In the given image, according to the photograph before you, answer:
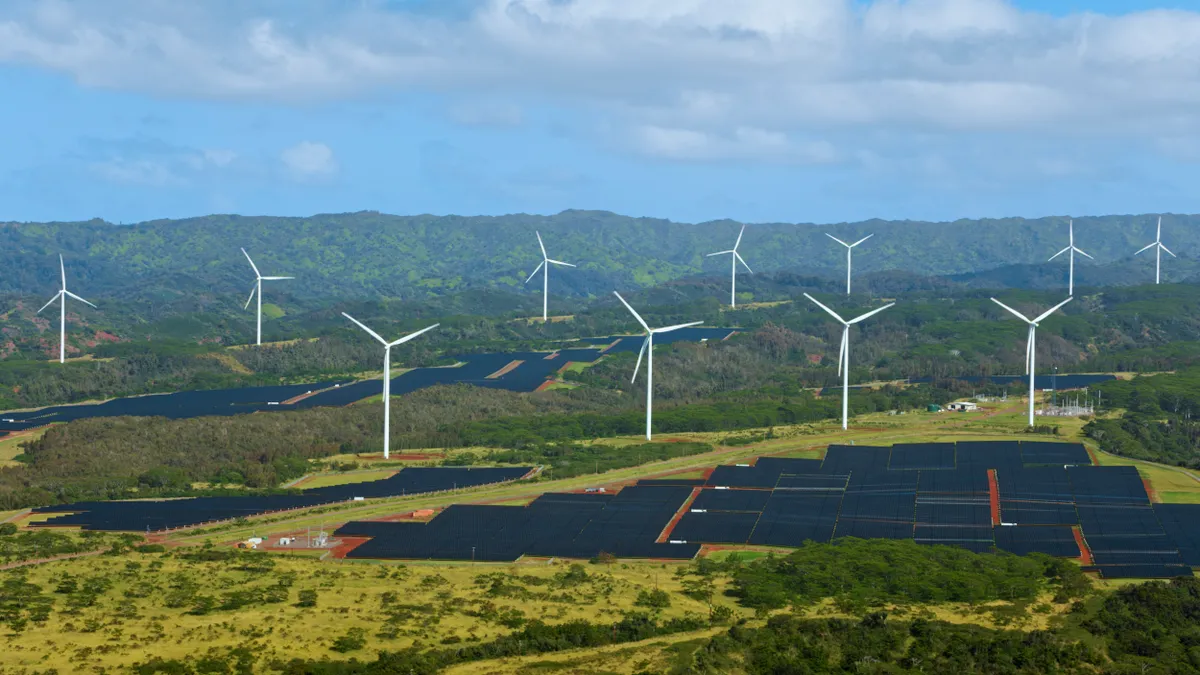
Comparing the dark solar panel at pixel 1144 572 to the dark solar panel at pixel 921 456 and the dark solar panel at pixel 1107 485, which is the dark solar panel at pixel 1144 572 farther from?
the dark solar panel at pixel 921 456

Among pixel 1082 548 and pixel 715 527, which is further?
pixel 715 527

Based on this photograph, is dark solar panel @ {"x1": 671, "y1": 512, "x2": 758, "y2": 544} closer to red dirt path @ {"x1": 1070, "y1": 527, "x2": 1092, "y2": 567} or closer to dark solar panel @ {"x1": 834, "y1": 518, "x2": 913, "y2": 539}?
dark solar panel @ {"x1": 834, "y1": 518, "x2": 913, "y2": 539}

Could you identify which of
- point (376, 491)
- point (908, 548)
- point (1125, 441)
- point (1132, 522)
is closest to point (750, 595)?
point (908, 548)

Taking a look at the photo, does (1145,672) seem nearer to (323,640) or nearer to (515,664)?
(515,664)

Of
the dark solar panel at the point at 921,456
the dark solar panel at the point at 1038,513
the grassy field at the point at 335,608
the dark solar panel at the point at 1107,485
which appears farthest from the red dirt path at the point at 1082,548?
the dark solar panel at the point at 921,456

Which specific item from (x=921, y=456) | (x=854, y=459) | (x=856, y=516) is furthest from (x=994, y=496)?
(x=854, y=459)

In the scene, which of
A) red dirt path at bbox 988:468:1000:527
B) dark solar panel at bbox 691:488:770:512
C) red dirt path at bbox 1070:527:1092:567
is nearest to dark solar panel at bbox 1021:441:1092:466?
red dirt path at bbox 988:468:1000:527

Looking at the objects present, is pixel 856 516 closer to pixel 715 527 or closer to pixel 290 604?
pixel 715 527
